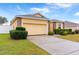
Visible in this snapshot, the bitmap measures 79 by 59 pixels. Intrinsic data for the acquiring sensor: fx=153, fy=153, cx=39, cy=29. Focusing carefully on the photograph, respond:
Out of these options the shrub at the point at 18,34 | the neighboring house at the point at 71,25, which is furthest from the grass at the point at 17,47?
the neighboring house at the point at 71,25

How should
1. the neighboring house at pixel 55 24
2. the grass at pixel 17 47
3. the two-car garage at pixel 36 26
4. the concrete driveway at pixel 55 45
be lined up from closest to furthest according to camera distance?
the grass at pixel 17 47 → the concrete driveway at pixel 55 45 → the two-car garage at pixel 36 26 → the neighboring house at pixel 55 24

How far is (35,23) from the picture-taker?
6.91m

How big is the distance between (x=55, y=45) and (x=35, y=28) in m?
1.24

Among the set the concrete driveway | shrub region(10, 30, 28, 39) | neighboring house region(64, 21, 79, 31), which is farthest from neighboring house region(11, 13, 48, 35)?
neighboring house region(64, 21, 79, 31)

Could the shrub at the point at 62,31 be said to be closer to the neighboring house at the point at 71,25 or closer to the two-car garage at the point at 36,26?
the neighboring house at the point at 71,25

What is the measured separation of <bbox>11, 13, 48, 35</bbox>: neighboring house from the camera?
21.2ft

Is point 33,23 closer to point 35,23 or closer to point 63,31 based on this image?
point 35,23

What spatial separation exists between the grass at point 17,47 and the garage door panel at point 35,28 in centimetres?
57

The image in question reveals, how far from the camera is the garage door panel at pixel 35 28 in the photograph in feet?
22.0

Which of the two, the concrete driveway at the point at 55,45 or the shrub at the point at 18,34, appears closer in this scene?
the concrete driveway at the point at 55,45

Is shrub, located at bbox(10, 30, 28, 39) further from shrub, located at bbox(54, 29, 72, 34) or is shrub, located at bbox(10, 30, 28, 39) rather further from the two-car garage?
shrub, located at bbox(54, 29, 72, 34)

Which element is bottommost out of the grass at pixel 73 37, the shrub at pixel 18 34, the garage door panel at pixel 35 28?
the grass at pixel 73 37

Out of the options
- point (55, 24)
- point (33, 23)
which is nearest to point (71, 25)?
point (55, 24)
